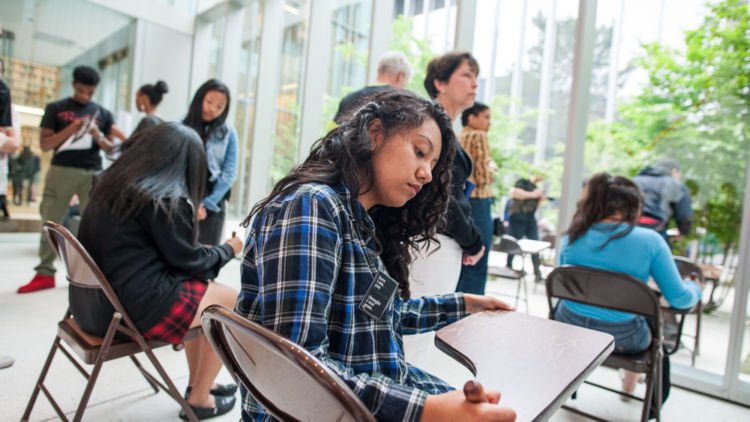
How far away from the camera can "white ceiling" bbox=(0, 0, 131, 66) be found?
554cm

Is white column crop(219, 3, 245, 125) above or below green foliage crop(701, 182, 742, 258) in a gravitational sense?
above

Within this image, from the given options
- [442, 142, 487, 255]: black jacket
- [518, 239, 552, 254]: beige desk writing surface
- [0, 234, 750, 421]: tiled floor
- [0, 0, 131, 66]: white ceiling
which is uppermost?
[0, 0, 131, 66]: white ceiling

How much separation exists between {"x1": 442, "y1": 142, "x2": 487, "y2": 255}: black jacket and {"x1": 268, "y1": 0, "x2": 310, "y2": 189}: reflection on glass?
3497mm

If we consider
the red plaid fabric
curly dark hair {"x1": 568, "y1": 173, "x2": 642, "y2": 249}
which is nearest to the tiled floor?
the red plaid fabric

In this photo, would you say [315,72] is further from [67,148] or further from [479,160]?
[479,160]

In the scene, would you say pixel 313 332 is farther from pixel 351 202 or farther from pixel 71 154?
pixel 71 154

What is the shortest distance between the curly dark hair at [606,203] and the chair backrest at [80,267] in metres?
1.84

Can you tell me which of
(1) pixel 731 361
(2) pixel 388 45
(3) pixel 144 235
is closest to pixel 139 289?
(3) pixel 144 235

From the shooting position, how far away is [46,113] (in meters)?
3.69

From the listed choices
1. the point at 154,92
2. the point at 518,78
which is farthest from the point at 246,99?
the point at 518,78

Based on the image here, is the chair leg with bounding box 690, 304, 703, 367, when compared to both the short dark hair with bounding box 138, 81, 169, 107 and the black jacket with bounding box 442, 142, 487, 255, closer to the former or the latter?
the black jacket with bounding box 442, 142, 487, 255

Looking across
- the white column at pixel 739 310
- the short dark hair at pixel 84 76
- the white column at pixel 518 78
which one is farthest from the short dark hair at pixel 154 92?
the white column at pixel 739 310

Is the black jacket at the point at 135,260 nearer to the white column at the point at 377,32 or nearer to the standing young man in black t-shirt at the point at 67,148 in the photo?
the standing young man in black t-shirt at the point at 67,148

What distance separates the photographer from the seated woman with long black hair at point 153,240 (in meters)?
1.60
